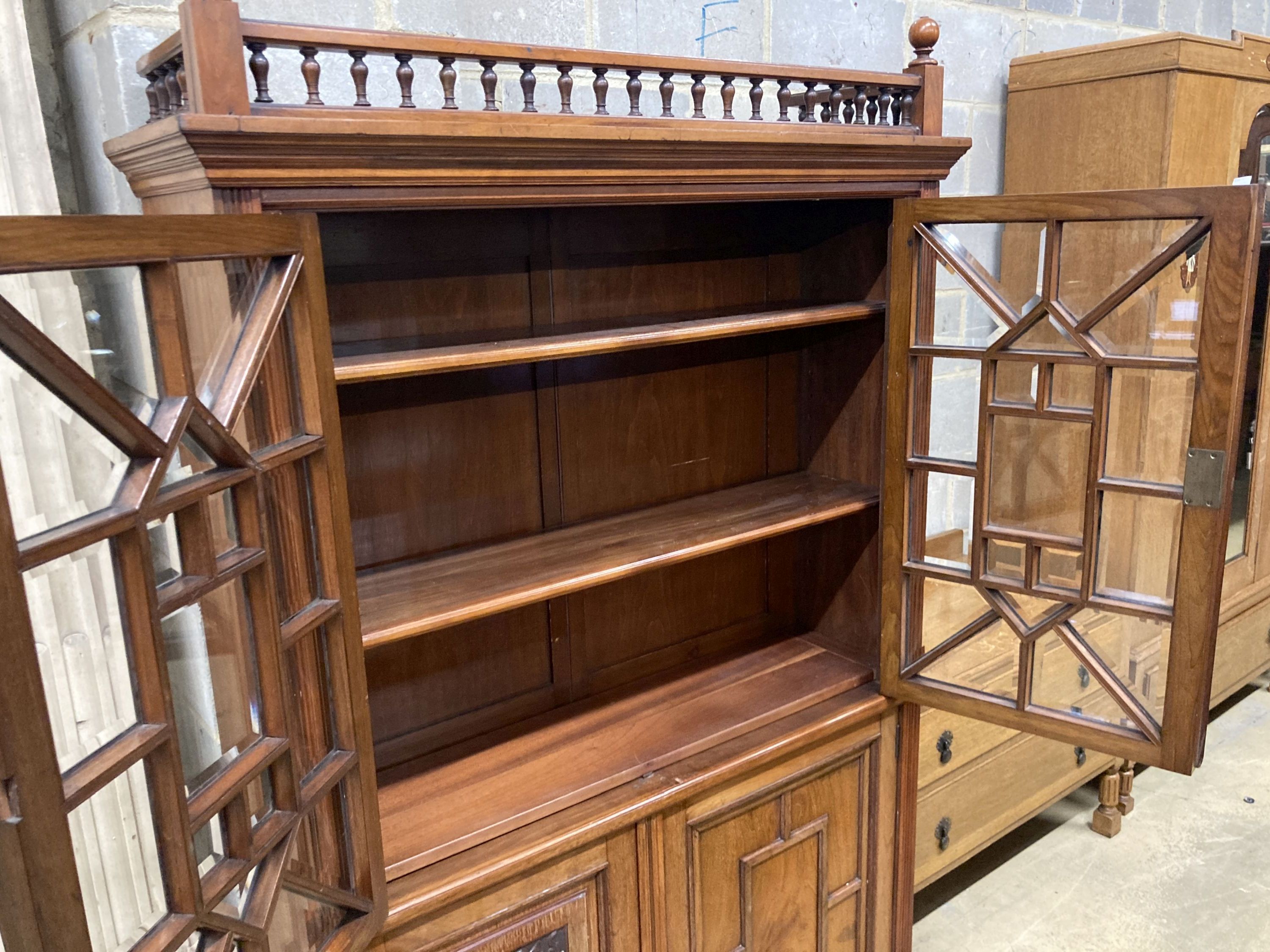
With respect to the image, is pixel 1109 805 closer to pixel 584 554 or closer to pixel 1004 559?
pixel 1004 559

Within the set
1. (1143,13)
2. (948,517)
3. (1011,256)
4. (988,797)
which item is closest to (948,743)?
(988,797)

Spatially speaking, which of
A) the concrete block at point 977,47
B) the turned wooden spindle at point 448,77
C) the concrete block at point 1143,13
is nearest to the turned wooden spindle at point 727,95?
the turned wooden spindle at point 448,77

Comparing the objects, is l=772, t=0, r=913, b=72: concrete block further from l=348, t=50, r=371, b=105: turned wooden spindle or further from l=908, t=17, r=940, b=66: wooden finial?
l=348, t=50, r=371, b=105: turned wooden spindle

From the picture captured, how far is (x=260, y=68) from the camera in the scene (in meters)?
0.97

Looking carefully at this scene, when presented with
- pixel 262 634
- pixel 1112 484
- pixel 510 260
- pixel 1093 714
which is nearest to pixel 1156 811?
pixel 1093 714

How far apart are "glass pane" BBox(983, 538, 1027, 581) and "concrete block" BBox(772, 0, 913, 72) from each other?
1.06 metres

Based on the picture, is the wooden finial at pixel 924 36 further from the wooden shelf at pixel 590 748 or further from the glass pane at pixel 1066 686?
the wooden shelf at pixel 590 748

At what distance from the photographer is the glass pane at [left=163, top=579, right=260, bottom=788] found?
3.10ft

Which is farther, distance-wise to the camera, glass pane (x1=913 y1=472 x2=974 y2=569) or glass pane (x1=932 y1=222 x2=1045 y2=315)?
glass pane (x1=913 y1=472 x2=974 y2=569)

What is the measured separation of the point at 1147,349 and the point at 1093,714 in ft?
1.79

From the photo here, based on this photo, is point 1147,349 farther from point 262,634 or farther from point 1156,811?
point 1156,811

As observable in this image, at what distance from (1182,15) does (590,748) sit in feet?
9.00

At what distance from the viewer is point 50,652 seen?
1.17m

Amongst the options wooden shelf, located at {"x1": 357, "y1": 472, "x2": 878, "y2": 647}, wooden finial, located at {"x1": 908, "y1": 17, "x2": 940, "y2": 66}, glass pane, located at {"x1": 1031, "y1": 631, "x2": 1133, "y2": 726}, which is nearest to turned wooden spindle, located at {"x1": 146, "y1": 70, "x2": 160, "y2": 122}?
wooden shelf, located at {"x1": 357, "y1": 472, "x2": 878, "y2": 647}
